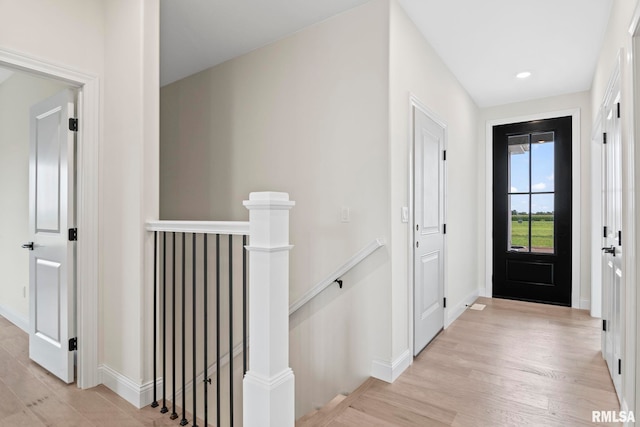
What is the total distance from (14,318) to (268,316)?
3.45 m

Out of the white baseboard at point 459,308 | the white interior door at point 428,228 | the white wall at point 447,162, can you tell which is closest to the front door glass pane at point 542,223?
the white wall at point 447,162

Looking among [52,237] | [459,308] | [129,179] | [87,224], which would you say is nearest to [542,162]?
[459,308]

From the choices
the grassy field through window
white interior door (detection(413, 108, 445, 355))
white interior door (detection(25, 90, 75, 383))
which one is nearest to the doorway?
white interior door (detection(413, 108, 445, 355))

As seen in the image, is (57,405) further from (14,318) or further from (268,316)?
(14,318)

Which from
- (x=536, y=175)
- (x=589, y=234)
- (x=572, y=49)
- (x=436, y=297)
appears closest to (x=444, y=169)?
(x=436, y=297)

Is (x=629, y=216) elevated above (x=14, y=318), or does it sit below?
above

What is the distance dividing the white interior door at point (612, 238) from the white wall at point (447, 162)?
124 cm

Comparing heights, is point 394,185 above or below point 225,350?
above

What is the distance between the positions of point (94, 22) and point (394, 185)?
7.21ft

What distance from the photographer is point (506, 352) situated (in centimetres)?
292

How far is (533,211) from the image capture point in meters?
4.56

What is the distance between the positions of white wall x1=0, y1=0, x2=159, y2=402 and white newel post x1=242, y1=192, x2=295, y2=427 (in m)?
0.89

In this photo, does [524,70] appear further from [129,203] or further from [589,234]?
[129,203]

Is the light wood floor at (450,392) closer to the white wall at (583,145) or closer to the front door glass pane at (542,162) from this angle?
the white wall at (583,145)
